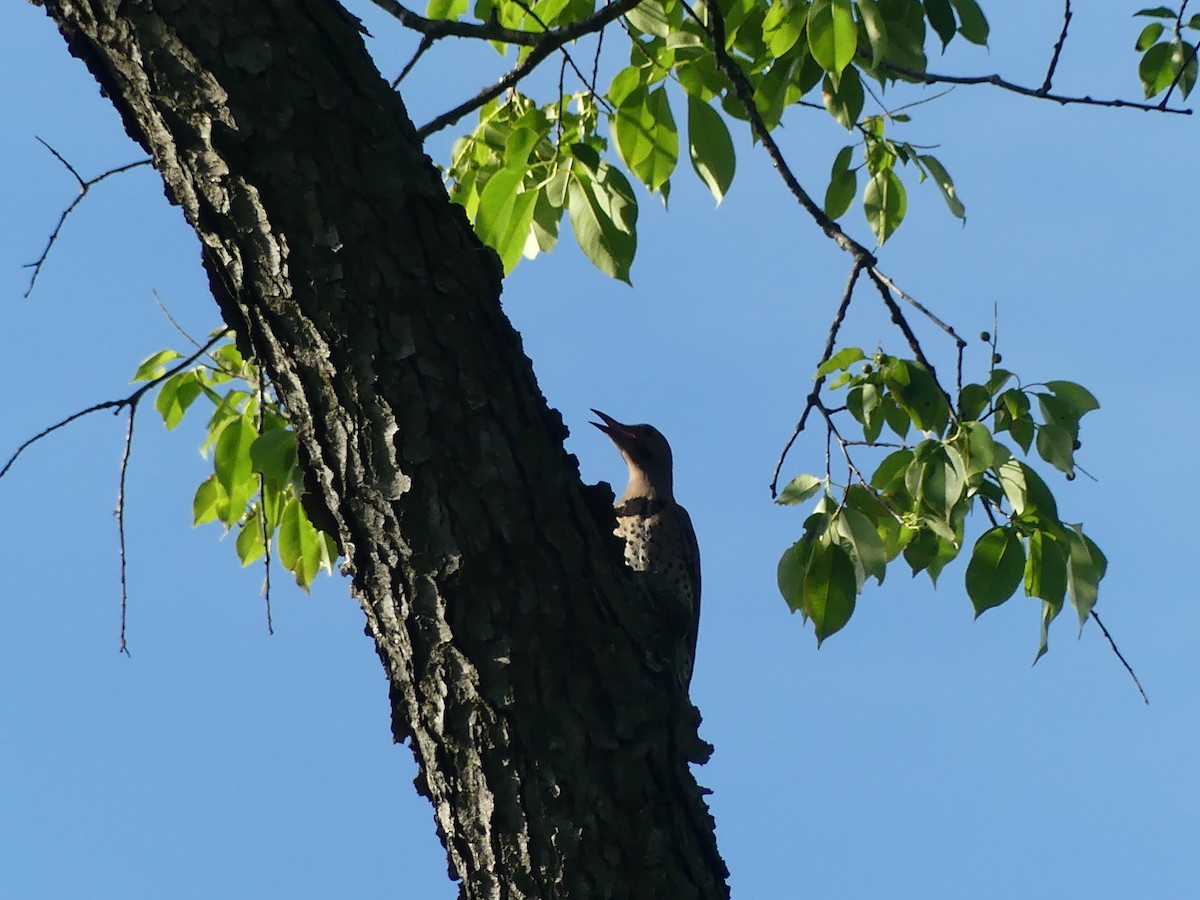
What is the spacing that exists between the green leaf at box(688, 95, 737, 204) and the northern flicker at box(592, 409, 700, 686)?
3658 mm

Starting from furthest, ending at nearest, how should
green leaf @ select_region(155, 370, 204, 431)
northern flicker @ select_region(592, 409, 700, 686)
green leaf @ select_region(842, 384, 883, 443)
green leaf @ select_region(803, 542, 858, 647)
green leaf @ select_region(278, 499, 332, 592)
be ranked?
northern flicker @ select_region(592, 409, 700, 686), green leaf @ select_region(155, 370, 204, 431), green leaf @ select_region(278, 499, 332, 592), green leaf @ select_region(842, 384, 883, 443), green leaf @ select_region(803, 542, 858, 647)

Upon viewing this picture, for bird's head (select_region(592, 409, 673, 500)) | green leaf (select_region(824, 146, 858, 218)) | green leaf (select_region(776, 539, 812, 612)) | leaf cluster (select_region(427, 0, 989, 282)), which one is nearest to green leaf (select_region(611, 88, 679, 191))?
leaf cluster (select_region(427, 0, 989, 282))

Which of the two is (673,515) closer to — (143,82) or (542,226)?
(542,226)

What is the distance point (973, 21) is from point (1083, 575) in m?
1.18

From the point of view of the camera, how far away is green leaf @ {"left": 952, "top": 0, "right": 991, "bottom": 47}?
2.78 meters

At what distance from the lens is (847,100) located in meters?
2.84

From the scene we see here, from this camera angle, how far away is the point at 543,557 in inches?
81.5

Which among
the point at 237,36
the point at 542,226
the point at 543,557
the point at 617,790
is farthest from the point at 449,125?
the point at 617,790

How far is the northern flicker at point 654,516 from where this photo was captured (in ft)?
21.3

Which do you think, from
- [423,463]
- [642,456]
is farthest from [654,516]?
[423,463]

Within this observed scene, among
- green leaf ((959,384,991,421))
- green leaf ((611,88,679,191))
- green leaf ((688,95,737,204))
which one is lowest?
green leaf ((959,384,991,421))

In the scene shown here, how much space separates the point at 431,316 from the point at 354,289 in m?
0.13

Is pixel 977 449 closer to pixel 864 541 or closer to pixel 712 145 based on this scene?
pixel 864 541

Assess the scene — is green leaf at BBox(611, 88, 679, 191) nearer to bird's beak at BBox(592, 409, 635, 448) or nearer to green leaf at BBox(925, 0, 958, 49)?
green leaf at BBox(925, 0, 958, 49)
